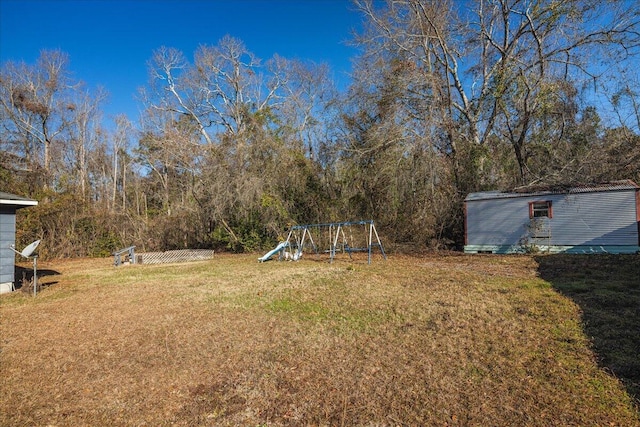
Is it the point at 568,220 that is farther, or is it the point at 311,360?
the point at 568,220

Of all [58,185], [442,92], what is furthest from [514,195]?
[58,185]

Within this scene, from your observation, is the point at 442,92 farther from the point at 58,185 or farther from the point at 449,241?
the point at 58,185

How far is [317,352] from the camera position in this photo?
12.2ft

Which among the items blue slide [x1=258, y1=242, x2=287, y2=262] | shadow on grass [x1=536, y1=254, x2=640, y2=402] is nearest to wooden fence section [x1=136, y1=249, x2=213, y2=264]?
blue slide [x1=258, y1=242, x2=287, y2=262]

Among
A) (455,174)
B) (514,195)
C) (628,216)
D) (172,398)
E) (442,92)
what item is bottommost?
(172,398)

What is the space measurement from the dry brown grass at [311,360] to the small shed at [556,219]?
6.46 metres

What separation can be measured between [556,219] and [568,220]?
→ 323 mm

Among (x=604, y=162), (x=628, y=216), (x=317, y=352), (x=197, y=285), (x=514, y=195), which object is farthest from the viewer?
(x=604, y=162)

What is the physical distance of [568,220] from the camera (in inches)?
462

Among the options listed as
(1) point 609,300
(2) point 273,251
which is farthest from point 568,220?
(2) point 273,251

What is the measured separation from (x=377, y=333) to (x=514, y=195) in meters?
10.5

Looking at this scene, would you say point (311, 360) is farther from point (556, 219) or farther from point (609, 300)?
point (556, 219)

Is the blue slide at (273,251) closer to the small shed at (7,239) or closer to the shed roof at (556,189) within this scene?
the small shed at (7,239)

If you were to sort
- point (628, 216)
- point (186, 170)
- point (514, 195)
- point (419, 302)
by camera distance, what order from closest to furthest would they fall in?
point (419, 302)
point (628, 216)
point (514, 195)
point (186, 170)
